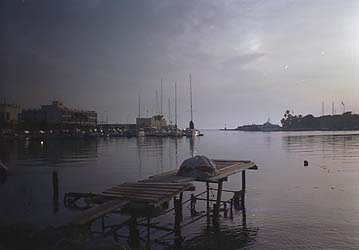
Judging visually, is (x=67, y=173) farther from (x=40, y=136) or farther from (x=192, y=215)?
(x=40, y=136)

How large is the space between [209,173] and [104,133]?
540 ft

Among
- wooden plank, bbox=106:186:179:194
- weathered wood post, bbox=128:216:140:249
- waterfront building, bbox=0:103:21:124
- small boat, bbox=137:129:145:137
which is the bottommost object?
weathered wood post, bbox=128:216:140:249

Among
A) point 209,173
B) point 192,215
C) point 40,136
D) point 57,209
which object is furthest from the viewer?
point 40,136

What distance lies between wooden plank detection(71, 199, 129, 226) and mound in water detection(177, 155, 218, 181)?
221 inches

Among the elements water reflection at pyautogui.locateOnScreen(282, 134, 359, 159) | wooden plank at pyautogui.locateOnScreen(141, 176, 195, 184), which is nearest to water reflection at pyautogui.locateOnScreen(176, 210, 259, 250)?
wooden plank at pyautogui.locateOnScreen(141, 176, 195, 184)

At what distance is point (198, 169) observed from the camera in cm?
1842

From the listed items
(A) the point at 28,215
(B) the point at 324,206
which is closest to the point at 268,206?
(B) the point at 324,206

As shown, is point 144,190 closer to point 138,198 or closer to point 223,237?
point 138,198

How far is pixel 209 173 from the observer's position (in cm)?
1844

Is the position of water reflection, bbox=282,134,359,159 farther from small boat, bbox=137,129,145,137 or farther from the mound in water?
small boat, bbox=137,129,145,137

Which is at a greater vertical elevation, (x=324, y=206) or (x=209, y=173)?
(x=209, y=173)

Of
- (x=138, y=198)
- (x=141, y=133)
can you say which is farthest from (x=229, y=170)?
(x=141, y=133)

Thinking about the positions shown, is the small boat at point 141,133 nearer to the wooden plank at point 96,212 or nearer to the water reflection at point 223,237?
the water reflection at point 223,237

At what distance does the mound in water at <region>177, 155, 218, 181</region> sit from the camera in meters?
18.3
